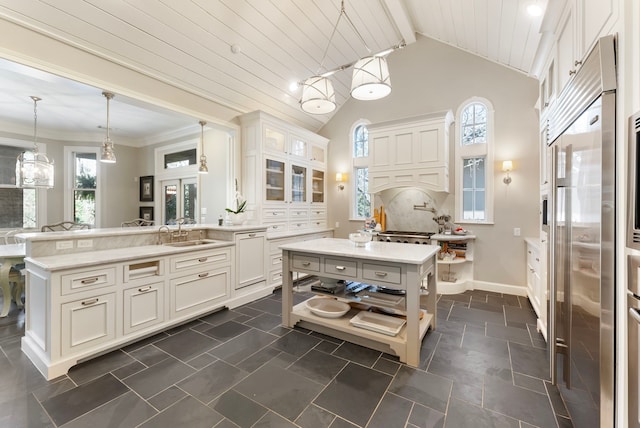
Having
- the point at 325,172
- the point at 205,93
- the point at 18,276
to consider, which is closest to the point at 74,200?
the point at 18,276

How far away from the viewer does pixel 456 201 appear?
4555mm

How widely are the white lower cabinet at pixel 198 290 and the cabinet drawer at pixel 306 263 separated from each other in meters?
1.18

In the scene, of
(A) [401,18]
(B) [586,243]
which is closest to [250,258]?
(B) [586,243]

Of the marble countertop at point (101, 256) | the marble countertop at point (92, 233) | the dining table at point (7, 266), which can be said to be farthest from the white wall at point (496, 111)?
the dining table at point (7, 266)

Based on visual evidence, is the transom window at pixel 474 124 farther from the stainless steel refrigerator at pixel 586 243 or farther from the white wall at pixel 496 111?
the stainless steel refrigerator at pixel 586 243

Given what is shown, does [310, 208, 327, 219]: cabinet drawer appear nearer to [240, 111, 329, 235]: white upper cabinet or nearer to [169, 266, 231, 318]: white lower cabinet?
[240, 111, 329, 235]: white upper cabinet

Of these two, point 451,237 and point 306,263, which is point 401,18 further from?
point 306,263

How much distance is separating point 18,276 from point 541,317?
19.7ft

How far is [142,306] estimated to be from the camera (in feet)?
8.86

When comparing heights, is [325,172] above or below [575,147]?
above

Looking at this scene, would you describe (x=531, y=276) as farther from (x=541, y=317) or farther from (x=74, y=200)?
(x=74, y=200)

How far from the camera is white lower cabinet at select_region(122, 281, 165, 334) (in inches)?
102

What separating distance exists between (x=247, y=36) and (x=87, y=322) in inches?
140

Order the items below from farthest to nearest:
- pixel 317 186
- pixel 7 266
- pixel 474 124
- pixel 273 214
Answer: pixel 317 186 < pixel 273 214 < pixel 474 124 < pixel 7 266
